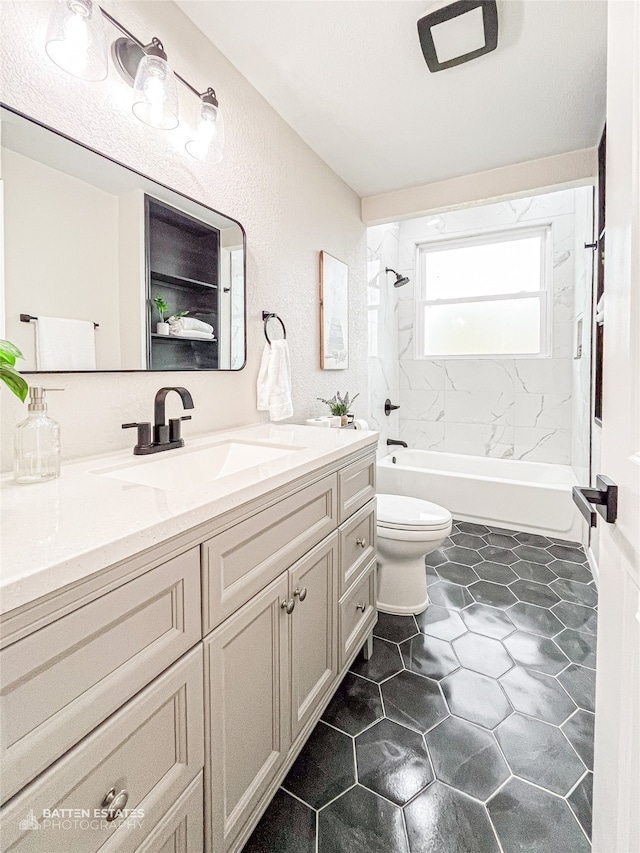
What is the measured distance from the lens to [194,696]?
760mm

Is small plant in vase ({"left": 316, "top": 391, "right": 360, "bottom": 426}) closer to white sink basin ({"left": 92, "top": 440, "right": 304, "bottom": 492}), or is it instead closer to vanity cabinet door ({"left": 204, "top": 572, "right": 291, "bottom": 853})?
white sink basin ({"left": 92, "top": 440, "right": 304, "bottom": 492})

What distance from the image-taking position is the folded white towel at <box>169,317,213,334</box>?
56.2 inches

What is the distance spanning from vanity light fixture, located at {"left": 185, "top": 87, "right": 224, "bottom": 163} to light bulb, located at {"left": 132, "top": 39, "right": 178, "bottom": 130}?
155 millimetres

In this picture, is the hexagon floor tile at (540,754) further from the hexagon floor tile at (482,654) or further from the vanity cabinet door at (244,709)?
the vanity cabinet door at (244,709)

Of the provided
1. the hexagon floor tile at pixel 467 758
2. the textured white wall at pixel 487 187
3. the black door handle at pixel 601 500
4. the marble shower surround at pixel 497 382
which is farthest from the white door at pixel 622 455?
the marble shower surround at pixel 497 382

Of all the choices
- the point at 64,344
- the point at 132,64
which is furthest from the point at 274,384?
the point at 132,64

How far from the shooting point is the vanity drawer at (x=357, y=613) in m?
1.41

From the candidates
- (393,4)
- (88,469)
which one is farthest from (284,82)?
(88,469)

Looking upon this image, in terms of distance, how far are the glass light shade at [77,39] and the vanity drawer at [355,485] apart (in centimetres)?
131

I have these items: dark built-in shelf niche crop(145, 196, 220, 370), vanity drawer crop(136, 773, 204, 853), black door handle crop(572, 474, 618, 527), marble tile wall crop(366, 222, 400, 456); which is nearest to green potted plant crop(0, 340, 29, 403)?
dark built-in shelf niche crop(145, 196, 220, 370)

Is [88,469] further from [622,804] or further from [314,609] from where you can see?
[622,804]

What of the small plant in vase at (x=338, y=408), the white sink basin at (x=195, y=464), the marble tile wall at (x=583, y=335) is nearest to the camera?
the white sink basin at (x=195, y=464)

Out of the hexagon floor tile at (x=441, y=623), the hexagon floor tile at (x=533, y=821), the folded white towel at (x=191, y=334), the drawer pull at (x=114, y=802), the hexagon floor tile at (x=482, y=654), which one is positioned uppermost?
the folded white towel at (x=191, y=334)

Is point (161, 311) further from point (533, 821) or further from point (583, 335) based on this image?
point (583, 335)
